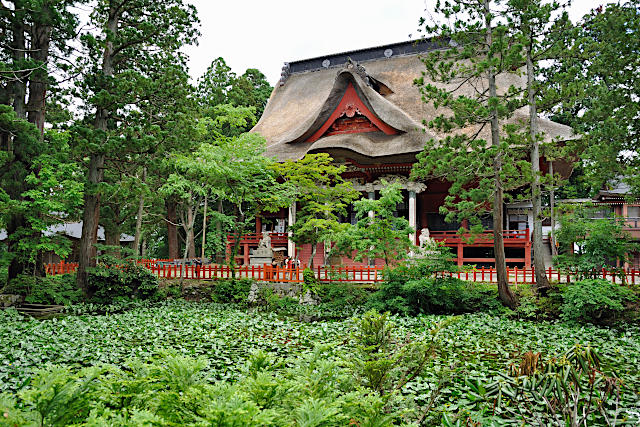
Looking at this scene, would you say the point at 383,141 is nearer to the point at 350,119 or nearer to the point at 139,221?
the point at 350,119

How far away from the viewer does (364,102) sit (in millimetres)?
15336

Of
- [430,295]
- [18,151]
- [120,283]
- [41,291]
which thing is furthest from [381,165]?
[41,291]

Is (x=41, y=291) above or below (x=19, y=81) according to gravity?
below

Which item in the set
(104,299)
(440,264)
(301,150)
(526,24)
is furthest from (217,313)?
(526,24)

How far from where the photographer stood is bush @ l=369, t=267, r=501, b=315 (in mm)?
9906

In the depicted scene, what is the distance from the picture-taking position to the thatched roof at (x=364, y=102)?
14172mm

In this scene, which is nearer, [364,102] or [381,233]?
[381,233]

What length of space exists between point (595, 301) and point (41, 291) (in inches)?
507

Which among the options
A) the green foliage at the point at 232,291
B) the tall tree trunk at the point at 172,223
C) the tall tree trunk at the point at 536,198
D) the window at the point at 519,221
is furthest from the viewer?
the tall tree trunk at the point at 172,223

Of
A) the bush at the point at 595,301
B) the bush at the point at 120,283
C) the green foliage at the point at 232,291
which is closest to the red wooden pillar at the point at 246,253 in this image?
the green foliage at the point at 232,291

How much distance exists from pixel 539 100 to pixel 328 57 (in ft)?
52.0

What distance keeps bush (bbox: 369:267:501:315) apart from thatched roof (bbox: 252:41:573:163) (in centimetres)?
414

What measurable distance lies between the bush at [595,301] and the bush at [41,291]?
1187 cm

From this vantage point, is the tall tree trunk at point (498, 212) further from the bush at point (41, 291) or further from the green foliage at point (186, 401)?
the bush at point (41, 291)
